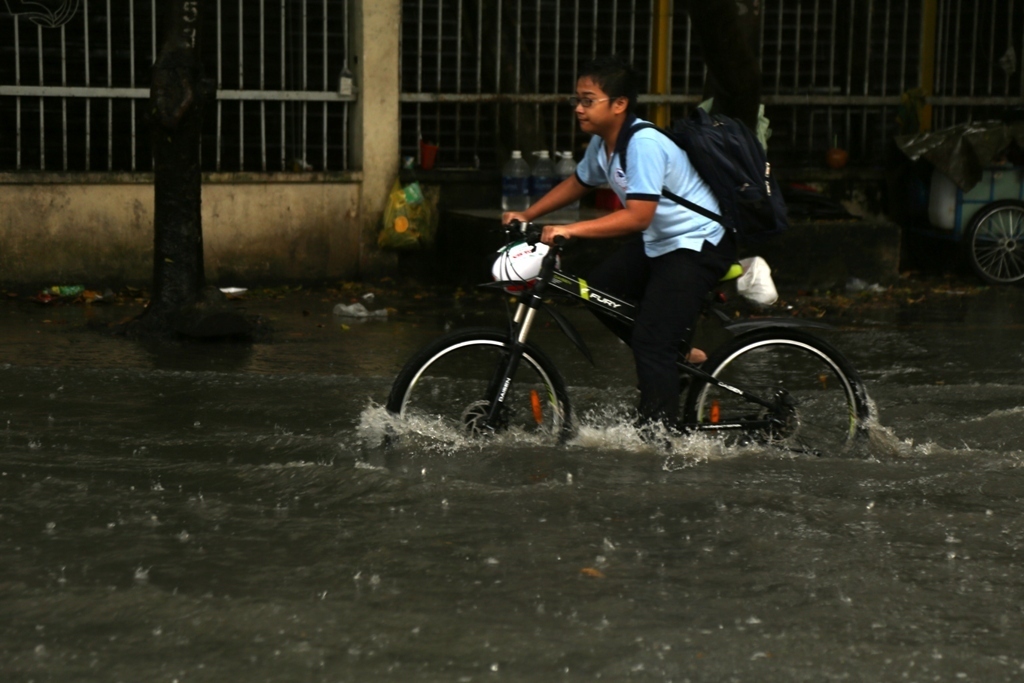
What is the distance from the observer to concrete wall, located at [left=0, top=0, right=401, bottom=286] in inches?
429

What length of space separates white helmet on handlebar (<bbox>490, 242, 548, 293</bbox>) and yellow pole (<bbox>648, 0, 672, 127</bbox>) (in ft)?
24.2

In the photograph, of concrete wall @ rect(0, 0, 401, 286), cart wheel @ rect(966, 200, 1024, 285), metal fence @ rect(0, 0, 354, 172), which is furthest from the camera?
cart wheel @ rect(966, 200, 1024, 285)

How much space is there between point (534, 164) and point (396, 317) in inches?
102

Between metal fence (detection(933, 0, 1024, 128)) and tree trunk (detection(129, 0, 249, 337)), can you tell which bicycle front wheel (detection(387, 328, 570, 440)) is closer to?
tree trunk (detection(129, 0, 249, 337))

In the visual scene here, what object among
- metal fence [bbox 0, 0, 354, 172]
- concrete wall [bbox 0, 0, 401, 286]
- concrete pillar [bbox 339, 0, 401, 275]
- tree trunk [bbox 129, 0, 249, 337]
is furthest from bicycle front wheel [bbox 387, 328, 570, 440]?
metal fence [bbox 0, 0, 354, 172]

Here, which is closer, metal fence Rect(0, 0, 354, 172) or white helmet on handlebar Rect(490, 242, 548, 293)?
white helmet on handlebar Rect(490, 242, 548, 293)

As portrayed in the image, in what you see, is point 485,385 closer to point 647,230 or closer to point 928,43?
point 647,230

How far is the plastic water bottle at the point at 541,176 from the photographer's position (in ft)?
39.0

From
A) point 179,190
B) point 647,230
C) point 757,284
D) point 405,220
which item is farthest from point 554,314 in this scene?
point 405,220

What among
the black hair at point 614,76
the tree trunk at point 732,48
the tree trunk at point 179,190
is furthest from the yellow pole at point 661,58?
the black hair at point 614,76

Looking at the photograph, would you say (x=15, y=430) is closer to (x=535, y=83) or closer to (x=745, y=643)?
(x=745, y=643)

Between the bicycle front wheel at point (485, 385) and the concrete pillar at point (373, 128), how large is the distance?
5.92 metres

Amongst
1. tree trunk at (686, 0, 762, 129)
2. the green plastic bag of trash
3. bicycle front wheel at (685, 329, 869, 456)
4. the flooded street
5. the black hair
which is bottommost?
the flooded street

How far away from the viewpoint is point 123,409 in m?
6.93
